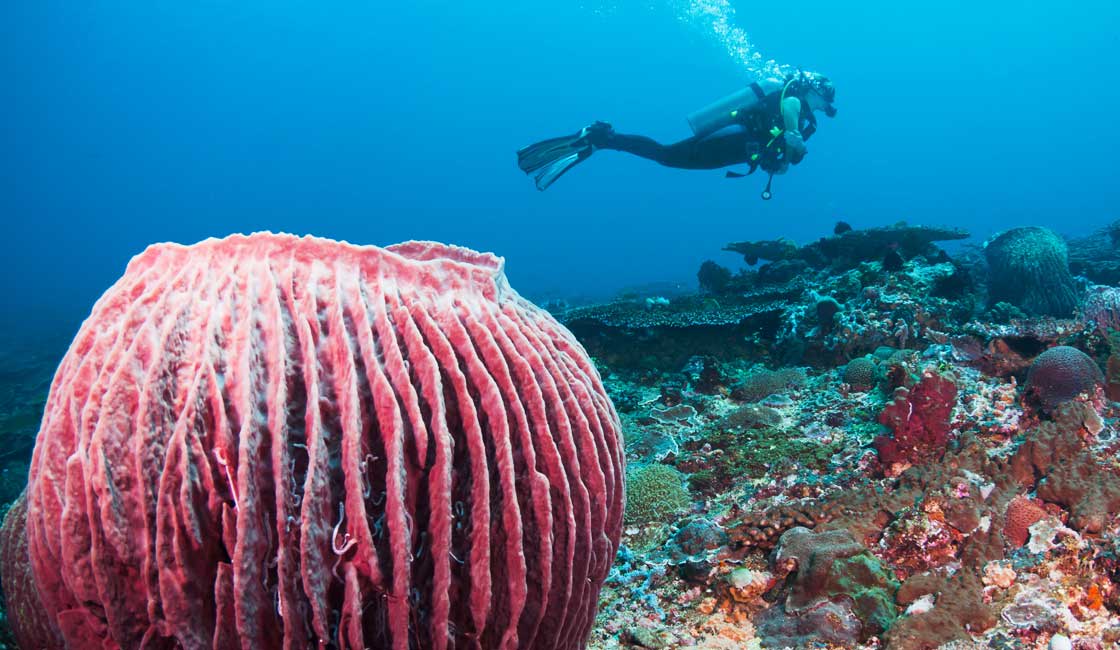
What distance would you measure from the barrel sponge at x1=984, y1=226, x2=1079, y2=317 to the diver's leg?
5.13 m

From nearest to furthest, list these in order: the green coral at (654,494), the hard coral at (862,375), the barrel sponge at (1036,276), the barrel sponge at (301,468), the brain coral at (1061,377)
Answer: the barrel sponge at (301,468)
the green coral at (654,494)
the brain coral at (1061,377)
the hard coral at (862,375)
the barrel sponge at (1036,276)

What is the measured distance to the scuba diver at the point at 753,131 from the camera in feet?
34.9

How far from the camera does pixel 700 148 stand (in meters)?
12.4

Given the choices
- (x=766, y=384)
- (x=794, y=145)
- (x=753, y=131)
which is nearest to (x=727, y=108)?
A: (x=753, y=131)

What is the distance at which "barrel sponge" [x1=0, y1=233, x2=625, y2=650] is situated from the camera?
4.84ft

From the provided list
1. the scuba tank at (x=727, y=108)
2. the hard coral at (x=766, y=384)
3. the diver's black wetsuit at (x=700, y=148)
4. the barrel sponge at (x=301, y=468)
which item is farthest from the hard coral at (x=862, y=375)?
the scuba tank at (x=727, y=108)

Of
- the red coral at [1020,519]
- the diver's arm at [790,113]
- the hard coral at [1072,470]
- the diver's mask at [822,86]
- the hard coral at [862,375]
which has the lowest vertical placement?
Answer: the red coral at [1020,519]

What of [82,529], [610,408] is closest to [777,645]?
[610,408]

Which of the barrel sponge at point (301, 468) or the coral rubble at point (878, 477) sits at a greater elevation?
the barrel sponge at point (301, 468)

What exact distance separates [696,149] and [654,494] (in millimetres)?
9996

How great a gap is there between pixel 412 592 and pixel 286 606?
0.35 m

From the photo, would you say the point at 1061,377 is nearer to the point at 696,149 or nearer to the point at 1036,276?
the point at 1036,276

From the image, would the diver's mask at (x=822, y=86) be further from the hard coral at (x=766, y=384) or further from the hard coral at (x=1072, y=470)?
the hard coral at (x=1072, y=470)

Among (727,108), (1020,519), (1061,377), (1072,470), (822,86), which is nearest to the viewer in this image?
(1020,519)
